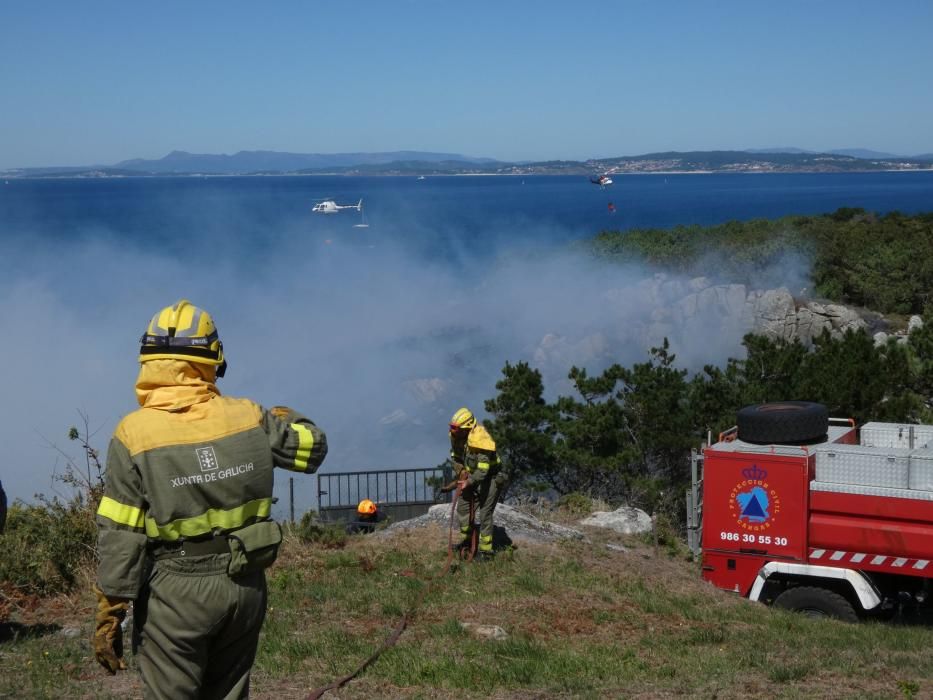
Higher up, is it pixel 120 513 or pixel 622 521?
pixel 120 513

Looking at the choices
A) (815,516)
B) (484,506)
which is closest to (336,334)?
(484,506)

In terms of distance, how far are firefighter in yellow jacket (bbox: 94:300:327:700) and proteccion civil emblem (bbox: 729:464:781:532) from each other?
7.67 meters

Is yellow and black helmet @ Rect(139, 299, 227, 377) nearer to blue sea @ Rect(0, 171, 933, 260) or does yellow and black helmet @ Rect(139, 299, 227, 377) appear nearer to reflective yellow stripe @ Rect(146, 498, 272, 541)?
reflective yellow stripe @ Rect(146, 498, 272, 541)

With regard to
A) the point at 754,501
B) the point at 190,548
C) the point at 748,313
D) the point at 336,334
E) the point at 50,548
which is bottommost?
the point at 336,334

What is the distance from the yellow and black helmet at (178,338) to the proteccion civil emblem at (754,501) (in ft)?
26.1

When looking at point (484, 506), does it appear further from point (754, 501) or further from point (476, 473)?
point (754, 501)

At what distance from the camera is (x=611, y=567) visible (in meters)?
11.6

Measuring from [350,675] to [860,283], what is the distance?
129ft

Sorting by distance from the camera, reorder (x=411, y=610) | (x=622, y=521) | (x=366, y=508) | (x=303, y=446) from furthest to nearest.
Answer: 1. (x=366, y=508)
2. (x=622, y=521)
3. (x=411, y=610)
4. (x=303, y=446)

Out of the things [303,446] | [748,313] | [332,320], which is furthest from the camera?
[332,320]

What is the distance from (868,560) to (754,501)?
50.3 inches

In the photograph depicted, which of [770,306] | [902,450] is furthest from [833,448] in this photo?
[770,306]

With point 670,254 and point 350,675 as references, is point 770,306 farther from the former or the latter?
point 350,675

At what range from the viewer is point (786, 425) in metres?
11.0
